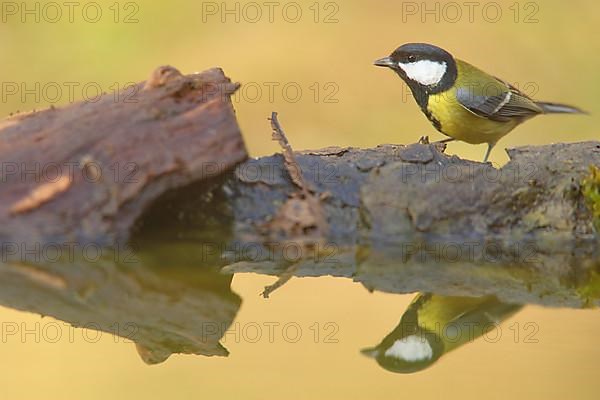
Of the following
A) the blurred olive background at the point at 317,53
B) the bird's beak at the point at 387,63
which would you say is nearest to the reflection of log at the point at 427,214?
the bird's beak at the point at 387,63

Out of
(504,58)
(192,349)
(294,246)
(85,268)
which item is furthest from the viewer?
(504,58)

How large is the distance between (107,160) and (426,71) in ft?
6.95

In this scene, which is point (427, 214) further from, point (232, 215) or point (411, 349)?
point (411, 349)

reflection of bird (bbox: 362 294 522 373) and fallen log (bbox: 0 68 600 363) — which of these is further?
fallen log (bbox: 0 68 600 363)

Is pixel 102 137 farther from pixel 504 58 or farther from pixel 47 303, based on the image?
pixel 504 58

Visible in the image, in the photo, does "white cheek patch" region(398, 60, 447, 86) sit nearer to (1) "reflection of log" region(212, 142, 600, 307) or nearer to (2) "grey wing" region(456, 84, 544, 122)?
(2) "grey wing" region(456, 84, 544, 122)

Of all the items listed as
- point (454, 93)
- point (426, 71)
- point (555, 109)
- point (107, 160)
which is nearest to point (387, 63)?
point (426, 71)

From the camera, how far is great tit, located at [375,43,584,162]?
5.68 m

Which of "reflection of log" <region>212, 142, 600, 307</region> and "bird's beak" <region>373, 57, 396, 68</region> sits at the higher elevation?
"bird's beak" <region>373, 57, 396, 68</region>

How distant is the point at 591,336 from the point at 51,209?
2138 mm

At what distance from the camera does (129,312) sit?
3.78m

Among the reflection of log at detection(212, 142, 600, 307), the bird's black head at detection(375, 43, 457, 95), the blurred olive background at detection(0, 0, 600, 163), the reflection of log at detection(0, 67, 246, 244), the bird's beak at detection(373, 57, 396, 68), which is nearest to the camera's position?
the reflection of log at detection(0, 67, 246, 244)

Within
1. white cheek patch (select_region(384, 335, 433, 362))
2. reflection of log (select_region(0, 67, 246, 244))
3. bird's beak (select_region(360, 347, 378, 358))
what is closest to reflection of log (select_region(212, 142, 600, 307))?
reflection of log (select_region(0, 67, 246, 244))

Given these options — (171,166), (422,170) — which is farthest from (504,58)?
(171,166)
